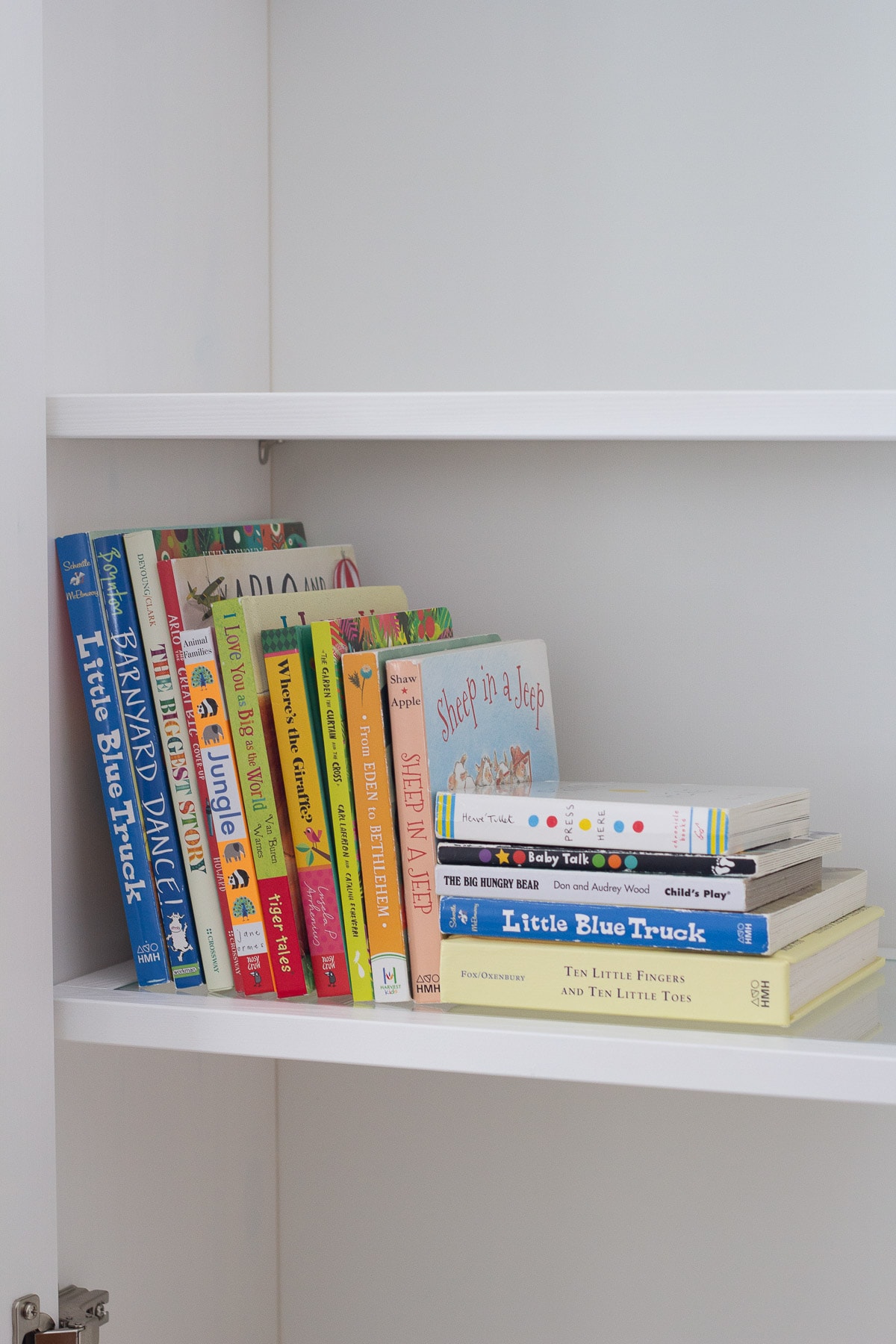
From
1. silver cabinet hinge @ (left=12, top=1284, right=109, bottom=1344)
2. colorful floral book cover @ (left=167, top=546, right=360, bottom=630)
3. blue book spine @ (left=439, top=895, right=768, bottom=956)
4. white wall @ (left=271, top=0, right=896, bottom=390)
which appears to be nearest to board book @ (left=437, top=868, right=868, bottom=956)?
blue book spine @ (left=439, top=895, right=768, bottom=956)

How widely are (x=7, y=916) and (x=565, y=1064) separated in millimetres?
356

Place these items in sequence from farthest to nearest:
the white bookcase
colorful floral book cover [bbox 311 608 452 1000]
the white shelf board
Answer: the white bookcase, colorful floral book cover [bbox 311 608 452 1000], the white shelf board

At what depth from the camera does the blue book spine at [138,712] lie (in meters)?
0.85

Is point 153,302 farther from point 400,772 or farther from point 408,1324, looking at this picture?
point 408,1324

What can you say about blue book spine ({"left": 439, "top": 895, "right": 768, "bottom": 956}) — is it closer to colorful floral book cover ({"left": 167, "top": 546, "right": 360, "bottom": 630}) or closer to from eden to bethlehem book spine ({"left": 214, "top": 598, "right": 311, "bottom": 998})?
from eden to bethlehem book spine ({"left": 214, "top": 598, "right": 311, "bottom": 998})

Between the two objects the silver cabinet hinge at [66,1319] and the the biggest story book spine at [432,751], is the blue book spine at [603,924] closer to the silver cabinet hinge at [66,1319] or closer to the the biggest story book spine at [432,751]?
the the biggest story book spine at [432,751]

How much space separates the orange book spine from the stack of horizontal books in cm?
4

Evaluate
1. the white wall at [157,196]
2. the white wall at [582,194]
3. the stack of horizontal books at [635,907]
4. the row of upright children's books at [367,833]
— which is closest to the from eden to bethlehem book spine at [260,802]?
the row of upright children's books at [367,833]

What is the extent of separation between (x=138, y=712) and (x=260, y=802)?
100mm

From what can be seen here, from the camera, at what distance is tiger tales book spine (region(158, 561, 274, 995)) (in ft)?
2.77

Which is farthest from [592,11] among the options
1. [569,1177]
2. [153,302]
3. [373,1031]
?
[569,1177]

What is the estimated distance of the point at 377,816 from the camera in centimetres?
83

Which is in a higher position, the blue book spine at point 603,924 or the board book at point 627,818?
the board book at point 627,818

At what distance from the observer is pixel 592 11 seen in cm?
107
